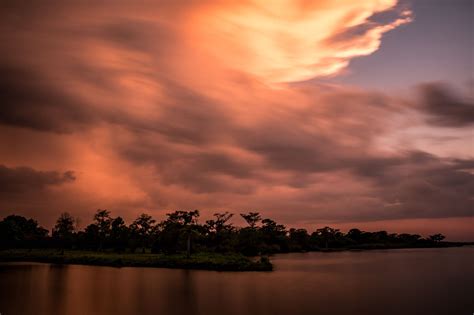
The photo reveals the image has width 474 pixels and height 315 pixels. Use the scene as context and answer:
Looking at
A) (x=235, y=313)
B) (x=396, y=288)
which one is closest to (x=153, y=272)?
(x=235, y=313)

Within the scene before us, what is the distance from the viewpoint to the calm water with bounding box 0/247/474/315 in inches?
1314

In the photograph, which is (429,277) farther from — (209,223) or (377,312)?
(209,223)

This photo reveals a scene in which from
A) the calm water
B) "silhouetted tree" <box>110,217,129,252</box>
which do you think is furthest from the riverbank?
"silhouetted tree" <box>110,217,129,252</box>

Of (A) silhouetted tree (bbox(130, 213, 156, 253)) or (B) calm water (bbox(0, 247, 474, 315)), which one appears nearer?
(B) calm water (bbox(0, 247, 474, 315))

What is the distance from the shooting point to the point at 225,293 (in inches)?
1598

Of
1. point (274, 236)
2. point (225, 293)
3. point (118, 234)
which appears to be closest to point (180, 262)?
point (225, 293)

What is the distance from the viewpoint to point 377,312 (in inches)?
1288

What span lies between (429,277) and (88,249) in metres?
86.2

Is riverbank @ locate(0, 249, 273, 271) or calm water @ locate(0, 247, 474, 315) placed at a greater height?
riverbank @ locate(0, 249, 273, 271)

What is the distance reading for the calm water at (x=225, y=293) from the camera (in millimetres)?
33375

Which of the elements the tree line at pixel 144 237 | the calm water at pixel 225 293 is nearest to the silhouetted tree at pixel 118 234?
the tree line at pixel 144 237

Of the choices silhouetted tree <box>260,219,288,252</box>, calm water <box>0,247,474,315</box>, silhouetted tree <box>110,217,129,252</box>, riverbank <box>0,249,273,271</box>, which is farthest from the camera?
silhouetted tree <box>260,219,288,252</box>

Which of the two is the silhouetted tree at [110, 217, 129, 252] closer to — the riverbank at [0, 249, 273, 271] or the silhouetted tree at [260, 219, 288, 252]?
the riverbank at [0, 249, 273, 271]

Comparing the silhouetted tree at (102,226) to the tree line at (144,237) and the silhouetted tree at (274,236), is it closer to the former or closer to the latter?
the tree line at (144,237)
